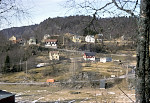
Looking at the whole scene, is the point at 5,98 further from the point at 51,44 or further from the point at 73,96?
the point at 51,44

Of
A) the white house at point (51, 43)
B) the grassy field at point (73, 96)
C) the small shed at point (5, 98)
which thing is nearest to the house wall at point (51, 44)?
the white house at point (51, 43)

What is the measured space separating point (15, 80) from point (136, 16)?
90.7 ft

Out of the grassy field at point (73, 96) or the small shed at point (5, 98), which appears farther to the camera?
the grassy field at point (73, 96)

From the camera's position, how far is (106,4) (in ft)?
13.8

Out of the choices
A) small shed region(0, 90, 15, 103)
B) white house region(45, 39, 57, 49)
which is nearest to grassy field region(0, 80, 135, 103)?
small shed region(0, 90, 15, 103)

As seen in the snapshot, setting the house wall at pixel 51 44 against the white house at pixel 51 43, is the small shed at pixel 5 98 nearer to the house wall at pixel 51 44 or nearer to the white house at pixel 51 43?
the house wall at pixel 51 44

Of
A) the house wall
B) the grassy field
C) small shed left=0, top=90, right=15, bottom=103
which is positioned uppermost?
the house wall

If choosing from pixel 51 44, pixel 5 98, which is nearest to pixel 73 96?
pixel 5 98

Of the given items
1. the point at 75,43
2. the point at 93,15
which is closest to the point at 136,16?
the point at 93,15

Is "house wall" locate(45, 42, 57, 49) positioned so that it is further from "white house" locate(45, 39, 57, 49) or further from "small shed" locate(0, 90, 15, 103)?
"small shed" locate(0, 90, 15, 103)

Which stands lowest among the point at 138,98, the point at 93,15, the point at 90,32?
the point at 138,98

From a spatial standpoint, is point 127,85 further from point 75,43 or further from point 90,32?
point 75,43

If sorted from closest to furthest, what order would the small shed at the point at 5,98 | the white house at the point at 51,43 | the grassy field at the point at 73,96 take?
1. the small shed at the point at 5,98
2. the grassy field at the point at 73,96
3. the white house at the point at 51,43

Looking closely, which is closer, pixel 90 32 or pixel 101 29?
pixel 101 29
